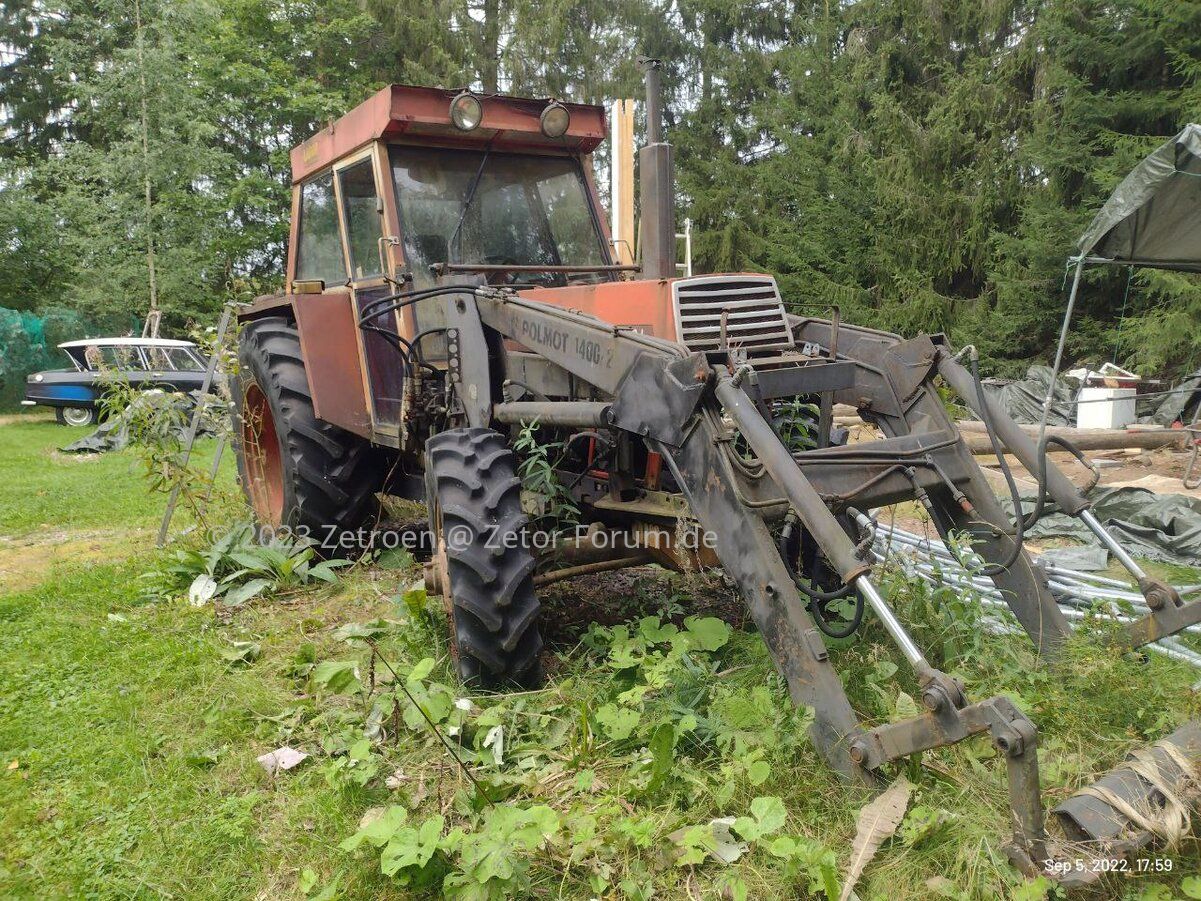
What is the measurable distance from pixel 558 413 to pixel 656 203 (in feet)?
3.16

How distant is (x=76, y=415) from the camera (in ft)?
50.9

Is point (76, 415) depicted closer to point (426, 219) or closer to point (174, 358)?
point (174, 358)

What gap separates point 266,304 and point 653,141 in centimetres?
359

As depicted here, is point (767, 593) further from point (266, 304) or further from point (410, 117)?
point (266, 304)

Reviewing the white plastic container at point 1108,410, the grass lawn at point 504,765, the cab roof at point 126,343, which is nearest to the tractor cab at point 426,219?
the grass lawn at point 504,765

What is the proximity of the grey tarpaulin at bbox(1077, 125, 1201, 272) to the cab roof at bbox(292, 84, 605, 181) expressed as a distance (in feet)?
16.1

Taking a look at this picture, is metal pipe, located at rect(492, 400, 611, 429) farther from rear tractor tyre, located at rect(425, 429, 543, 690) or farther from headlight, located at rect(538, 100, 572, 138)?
headlight, located at rect(538, 100, 572, 138)

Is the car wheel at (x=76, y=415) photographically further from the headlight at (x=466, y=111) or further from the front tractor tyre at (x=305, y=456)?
the headlight at (x=466, y=111)

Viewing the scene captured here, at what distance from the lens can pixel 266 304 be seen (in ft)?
20.2

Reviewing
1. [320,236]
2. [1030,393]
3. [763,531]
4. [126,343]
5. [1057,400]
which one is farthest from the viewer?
[126,343]

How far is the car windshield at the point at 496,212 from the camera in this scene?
4.75m

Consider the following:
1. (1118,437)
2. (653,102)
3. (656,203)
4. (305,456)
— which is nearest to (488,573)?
(656,203)

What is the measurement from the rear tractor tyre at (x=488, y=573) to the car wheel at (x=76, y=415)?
1406 centimetres

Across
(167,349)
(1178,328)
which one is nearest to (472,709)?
(1178,328)
